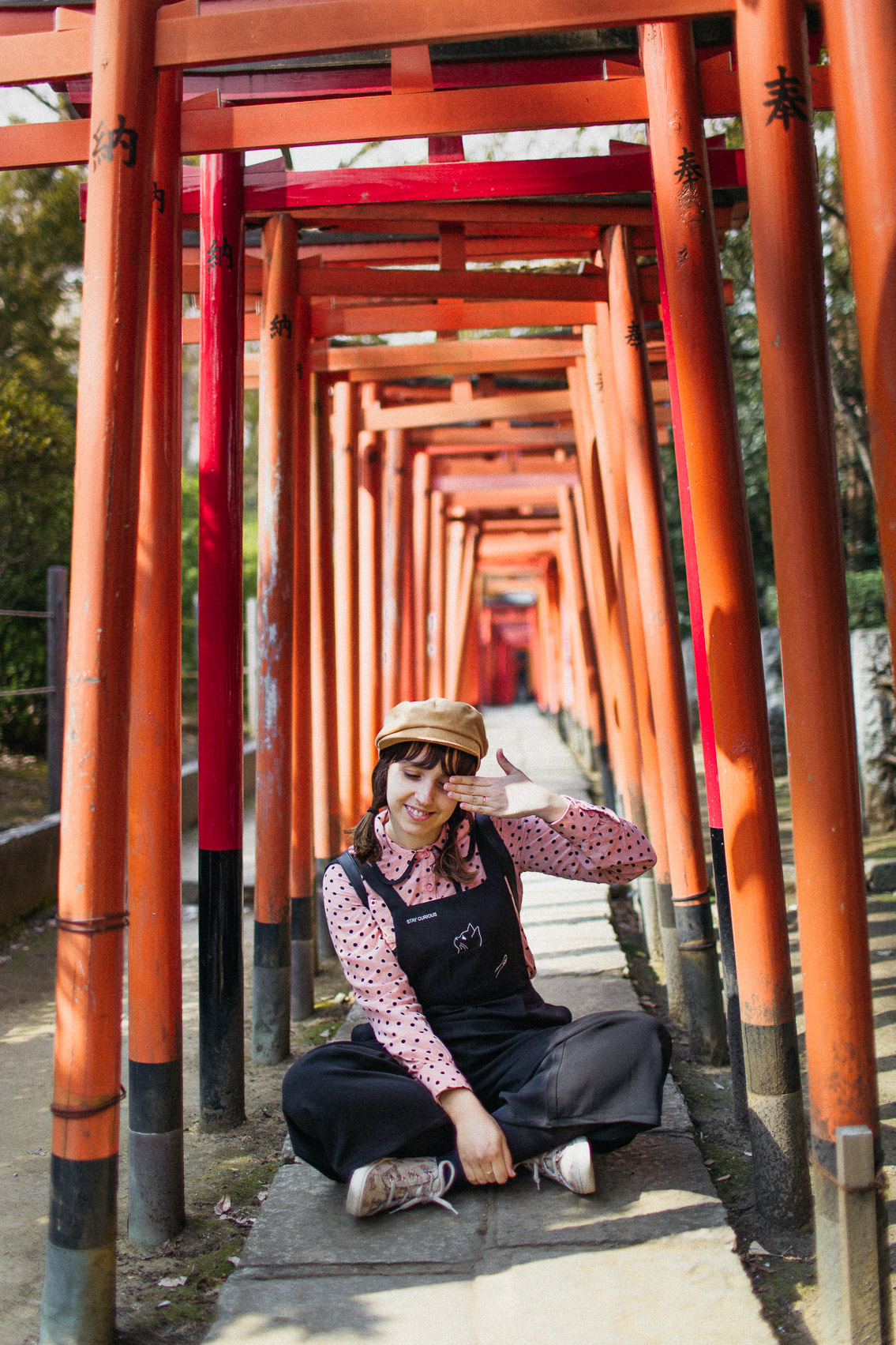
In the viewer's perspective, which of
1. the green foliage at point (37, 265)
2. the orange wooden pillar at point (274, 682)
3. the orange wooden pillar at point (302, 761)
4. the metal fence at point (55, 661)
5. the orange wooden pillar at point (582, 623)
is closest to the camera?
the orange wooden pillar at point (274, 682)

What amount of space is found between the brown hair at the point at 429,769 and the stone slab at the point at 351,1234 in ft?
2.64

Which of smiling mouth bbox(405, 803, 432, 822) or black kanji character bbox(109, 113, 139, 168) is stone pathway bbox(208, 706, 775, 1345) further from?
black kanji character bbox(109, 113, 139, 168)

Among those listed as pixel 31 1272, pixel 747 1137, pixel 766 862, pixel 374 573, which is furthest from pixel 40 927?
pixel 766 862

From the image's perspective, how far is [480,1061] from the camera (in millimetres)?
2820

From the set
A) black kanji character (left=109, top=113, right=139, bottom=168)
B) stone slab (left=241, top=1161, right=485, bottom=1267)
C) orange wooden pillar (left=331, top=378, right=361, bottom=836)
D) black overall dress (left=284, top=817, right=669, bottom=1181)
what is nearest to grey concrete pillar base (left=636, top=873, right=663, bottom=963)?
orange wooden pillar (left=331, top=378, right=361, bottom=836)

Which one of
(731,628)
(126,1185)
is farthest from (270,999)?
(731,628)

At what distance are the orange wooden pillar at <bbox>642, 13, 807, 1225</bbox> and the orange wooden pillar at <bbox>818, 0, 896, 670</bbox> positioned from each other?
24.8 inches

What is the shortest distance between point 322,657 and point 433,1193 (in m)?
3.25

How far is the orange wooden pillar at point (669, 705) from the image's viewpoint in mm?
4047

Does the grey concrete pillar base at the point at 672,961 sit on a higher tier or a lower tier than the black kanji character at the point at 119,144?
lower

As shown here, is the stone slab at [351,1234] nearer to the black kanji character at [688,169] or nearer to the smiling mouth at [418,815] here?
the smiling mouth at [418,815]

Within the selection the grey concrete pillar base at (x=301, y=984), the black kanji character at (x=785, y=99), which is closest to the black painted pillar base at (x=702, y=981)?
the grey concrete pillar base at (x=301, y=984)

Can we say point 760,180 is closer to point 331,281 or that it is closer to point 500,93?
point 500,93

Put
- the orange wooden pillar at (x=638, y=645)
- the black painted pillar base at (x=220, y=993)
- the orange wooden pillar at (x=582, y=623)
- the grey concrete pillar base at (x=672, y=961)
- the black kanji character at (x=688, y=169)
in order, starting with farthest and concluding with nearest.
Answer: the orange wooden pillar at (x=582, y=623), the orange wooden pillar at (x=638, y=645), the grey concrete pillar base at (x=672, y=961), the black painted pillar base at (x=220, y=993), the black kanji character at (x=688, y=169)
